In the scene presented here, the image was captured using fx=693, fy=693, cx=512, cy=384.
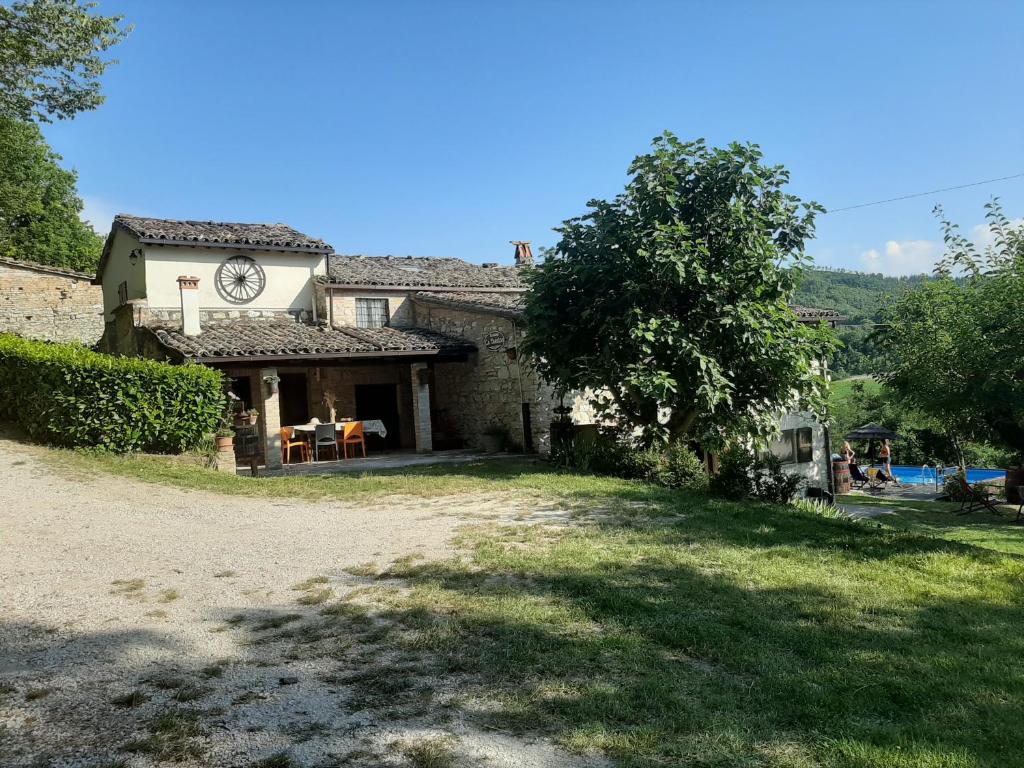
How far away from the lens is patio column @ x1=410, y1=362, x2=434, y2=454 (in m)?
16.4

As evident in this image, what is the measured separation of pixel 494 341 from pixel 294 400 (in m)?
5.90

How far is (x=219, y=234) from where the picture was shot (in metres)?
17.4

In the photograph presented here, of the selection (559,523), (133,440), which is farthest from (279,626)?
(133,440)

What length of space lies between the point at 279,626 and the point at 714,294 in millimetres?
8567

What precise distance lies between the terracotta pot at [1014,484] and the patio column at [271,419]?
635 inches

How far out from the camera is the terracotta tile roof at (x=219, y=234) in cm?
1653

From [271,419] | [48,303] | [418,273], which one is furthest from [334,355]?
[48,303]

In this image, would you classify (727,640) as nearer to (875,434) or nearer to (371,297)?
(371,297)

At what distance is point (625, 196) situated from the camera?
1159 cm

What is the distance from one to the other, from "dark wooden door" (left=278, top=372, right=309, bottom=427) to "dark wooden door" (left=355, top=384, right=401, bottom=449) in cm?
133

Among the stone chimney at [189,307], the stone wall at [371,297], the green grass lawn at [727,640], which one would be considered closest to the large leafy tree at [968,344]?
the green grass lawn at [727,640]

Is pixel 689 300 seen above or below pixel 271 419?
above

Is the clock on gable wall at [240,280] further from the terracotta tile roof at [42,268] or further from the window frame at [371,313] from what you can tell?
the terracotta tile roof at [42,268]

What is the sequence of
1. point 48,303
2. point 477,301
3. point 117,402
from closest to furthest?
point 117,402 < point 477,301 < point 48,303
